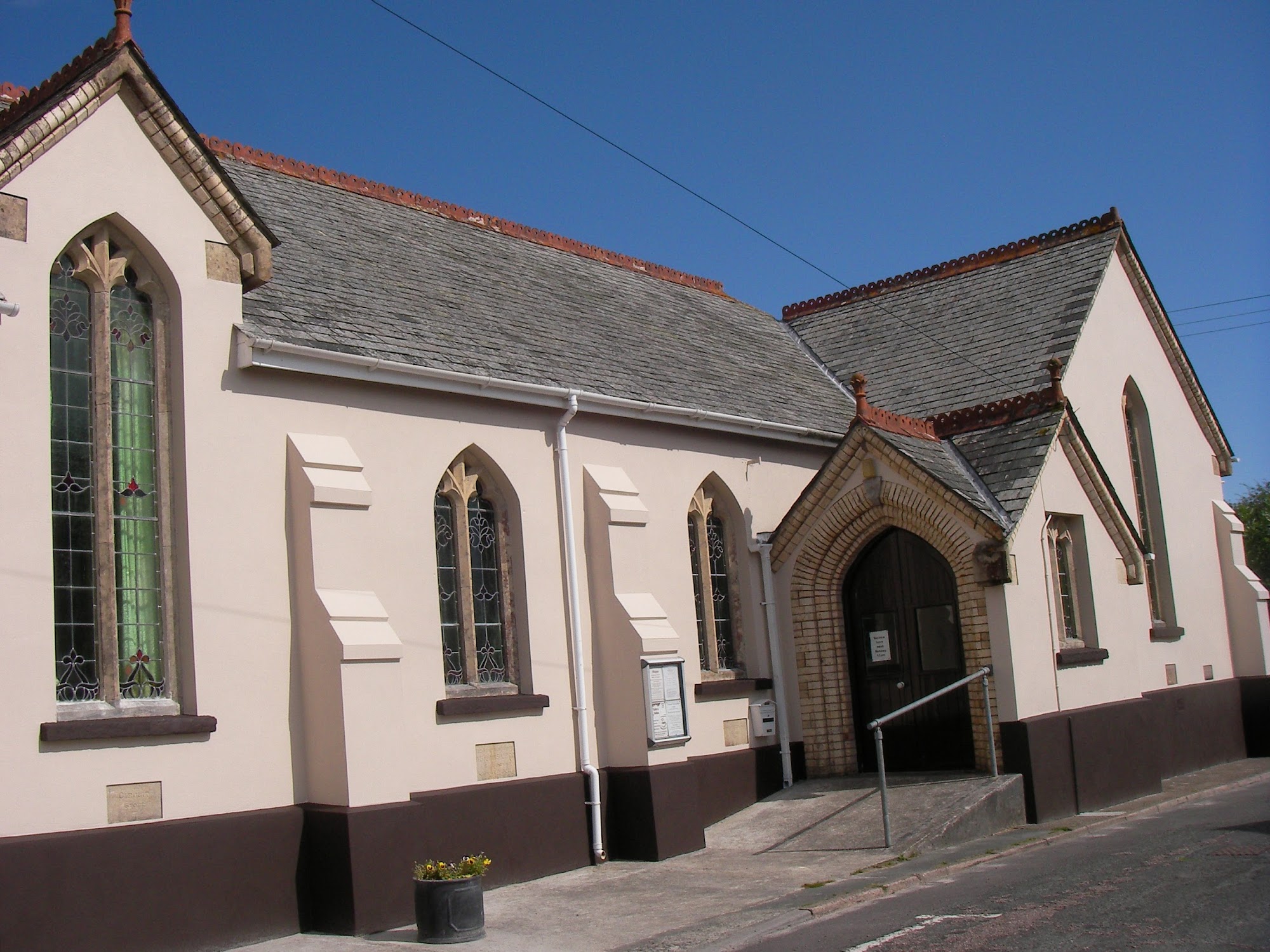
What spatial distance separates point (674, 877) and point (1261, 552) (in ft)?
133

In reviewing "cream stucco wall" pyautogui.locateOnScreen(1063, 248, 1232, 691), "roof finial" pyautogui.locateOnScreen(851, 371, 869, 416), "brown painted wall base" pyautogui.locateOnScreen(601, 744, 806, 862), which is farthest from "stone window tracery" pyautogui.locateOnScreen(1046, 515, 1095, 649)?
Result: "brown painted wall base" pyautogui.locateOnScreen(601, 744, 806, 862)

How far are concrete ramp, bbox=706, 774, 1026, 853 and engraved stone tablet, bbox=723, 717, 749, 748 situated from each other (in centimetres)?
77

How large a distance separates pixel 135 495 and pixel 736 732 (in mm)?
7798

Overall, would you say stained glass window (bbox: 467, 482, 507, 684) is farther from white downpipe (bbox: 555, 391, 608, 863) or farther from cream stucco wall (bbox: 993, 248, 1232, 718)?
cream stucco wall (bbox: 993, 248, 1232, 718)

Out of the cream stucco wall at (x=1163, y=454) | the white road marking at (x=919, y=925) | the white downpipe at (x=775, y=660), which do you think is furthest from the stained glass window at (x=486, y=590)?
the cream stucco wall at (x=1163, y=454)

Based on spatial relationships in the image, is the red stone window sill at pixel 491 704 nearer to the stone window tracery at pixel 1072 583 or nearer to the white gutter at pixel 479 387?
the white gutter at pixel 479 387

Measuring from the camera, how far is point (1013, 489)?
14945mm

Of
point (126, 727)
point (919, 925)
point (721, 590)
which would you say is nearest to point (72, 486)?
point (126, 727)

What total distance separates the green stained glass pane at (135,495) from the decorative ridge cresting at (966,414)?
8.15 metres

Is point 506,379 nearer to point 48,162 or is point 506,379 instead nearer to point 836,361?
point 48,162

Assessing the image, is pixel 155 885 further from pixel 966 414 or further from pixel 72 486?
pixel 966 414

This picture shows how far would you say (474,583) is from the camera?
12961mm

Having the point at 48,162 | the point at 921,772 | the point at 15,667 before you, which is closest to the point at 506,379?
the point at 48,162

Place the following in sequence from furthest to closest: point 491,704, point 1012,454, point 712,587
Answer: point 712,587
point 1012,454
point 491,704
